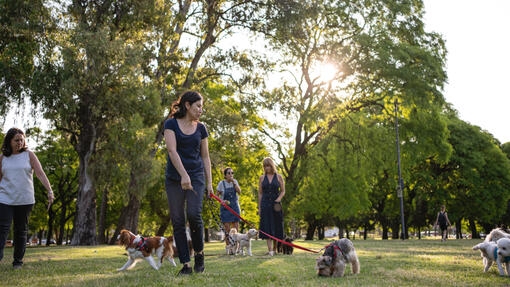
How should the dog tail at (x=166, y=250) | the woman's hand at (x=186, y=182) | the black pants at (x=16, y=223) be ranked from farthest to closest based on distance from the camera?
the dog tail at (x=166, y=250), the black pants at (x=16, y=223), the woman's hand at (x=186, y=182)

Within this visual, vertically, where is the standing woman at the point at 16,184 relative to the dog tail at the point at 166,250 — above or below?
above

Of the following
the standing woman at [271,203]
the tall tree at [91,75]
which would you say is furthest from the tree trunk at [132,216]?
the standing woman at [271,203]

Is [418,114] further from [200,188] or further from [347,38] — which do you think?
[200,188]

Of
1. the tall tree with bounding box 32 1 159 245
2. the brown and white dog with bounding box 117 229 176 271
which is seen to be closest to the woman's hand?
the brown and white dog with bounding box 117 229 176 271

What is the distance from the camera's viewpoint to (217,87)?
3672cm

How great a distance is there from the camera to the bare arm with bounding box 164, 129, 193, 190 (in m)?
5.99

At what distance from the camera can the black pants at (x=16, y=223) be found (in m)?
7.32

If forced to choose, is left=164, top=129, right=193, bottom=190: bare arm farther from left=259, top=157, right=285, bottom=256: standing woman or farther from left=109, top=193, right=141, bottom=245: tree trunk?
left=109, top=193, right=141, bottom=245: tree trunk

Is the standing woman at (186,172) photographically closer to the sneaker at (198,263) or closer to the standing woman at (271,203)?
the sneaker at (198,263)

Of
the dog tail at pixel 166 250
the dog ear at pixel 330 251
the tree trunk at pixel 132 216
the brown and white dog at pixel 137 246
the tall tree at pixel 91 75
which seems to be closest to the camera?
the dog ear at pixel 330 251

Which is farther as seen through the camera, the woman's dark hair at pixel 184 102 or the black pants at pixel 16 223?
the black pants at pixel 16 223

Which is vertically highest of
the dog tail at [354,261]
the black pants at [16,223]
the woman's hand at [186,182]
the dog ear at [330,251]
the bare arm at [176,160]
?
the bare arm at [176,160]

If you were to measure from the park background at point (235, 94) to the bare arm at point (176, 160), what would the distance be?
39.5 feet

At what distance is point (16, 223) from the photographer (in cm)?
767
